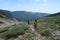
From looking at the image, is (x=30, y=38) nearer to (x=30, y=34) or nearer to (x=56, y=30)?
(x=30, y=34)

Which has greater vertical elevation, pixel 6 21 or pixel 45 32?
pixel 45 32

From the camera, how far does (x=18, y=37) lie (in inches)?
1527

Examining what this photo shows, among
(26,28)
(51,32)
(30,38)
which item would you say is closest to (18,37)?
(30,38)

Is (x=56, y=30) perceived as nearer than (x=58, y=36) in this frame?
No

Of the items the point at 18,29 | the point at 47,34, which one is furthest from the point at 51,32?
the point at 18,29

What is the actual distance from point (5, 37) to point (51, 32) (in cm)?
1058

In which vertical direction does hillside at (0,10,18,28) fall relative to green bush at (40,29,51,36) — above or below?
below

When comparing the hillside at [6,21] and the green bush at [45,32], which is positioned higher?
the green bush at [45,32]

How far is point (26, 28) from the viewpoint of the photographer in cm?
4350

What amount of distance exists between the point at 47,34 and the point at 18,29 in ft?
22.2

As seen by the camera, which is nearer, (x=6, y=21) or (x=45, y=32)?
(x=45, y=32)

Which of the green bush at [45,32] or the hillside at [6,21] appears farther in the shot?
the hillside at [6,21]

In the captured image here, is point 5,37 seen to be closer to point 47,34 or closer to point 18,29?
point 18,29

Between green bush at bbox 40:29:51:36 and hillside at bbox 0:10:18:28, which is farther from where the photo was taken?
hillside at bbox 0:10:18:28
